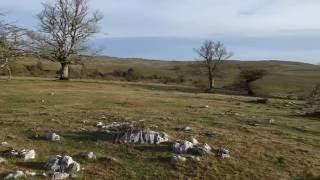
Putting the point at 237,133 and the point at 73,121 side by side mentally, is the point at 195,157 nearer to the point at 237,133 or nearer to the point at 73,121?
the point at 237,133

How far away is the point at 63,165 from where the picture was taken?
1549cm

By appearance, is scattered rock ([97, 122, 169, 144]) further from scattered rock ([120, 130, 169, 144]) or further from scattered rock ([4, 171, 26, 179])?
scattered rock ([4, 171, 26, 179])

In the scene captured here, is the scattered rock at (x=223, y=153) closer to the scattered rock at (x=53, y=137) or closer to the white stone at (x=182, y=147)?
the white stone at (x=182, y=147)

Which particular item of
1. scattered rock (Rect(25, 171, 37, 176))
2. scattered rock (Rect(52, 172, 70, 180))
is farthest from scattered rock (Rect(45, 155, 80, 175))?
scattered rock (Rect(25, 171, 37, 176))

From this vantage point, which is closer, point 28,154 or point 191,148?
point 28,154

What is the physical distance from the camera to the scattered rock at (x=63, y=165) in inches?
605

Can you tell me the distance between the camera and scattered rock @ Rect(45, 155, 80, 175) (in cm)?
1538

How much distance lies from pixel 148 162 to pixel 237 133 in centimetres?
558

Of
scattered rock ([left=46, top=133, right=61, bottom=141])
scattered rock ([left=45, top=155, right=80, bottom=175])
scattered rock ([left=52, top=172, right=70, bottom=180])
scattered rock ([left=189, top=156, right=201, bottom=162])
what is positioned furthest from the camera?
scattered rock ([left=46, top=133, right=61, bottom=141])

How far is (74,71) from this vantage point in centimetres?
10125

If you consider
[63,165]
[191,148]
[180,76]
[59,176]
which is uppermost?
[191,148]

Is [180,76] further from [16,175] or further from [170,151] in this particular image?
[16,175]

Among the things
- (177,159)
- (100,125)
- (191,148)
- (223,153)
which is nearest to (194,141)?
(191,148)

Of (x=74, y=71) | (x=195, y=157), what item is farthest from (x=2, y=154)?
(x=74, y=71)
